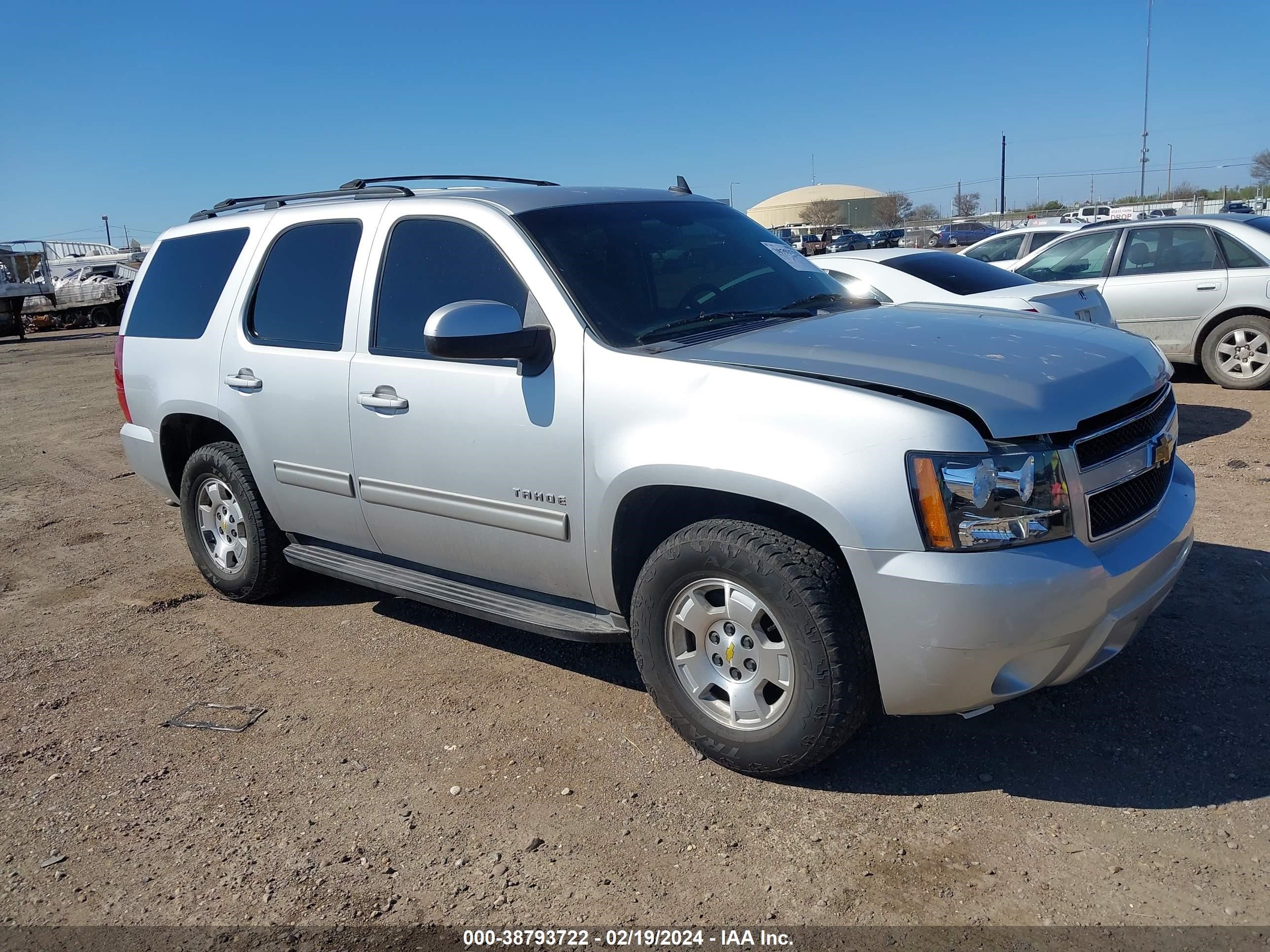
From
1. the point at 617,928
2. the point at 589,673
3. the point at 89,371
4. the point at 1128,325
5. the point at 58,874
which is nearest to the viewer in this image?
the point at 617,928

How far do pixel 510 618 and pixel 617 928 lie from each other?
132cm

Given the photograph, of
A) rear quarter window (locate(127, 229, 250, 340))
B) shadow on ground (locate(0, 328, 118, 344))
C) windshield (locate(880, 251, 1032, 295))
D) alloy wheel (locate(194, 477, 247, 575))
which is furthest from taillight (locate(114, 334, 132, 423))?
shadow on ground (locate(0, 328, 118, 344))

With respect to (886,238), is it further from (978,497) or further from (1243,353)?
(978,497)

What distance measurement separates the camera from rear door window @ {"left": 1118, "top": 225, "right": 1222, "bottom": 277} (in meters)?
9.20

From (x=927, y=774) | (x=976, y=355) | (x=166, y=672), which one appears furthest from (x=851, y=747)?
(x=166, y=672)

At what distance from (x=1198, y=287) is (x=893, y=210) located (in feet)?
264

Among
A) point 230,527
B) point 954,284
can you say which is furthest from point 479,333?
point 954,284

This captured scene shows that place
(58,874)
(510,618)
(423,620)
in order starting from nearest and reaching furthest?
(58,874), (510,618), (423,620)

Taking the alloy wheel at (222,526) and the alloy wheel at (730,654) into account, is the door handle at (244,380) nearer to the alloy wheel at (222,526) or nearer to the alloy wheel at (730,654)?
the alloy wheel at (222,526)

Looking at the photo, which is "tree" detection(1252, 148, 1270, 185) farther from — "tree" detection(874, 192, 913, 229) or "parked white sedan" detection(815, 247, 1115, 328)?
"parked white sedan" detection(815, 247, 1115, 328)

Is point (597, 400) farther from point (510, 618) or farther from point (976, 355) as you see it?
point (976, 355)

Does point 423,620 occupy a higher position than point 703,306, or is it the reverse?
point 703,306

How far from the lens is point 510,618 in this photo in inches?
147

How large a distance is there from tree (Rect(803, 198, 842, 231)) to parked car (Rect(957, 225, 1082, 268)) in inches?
3185
